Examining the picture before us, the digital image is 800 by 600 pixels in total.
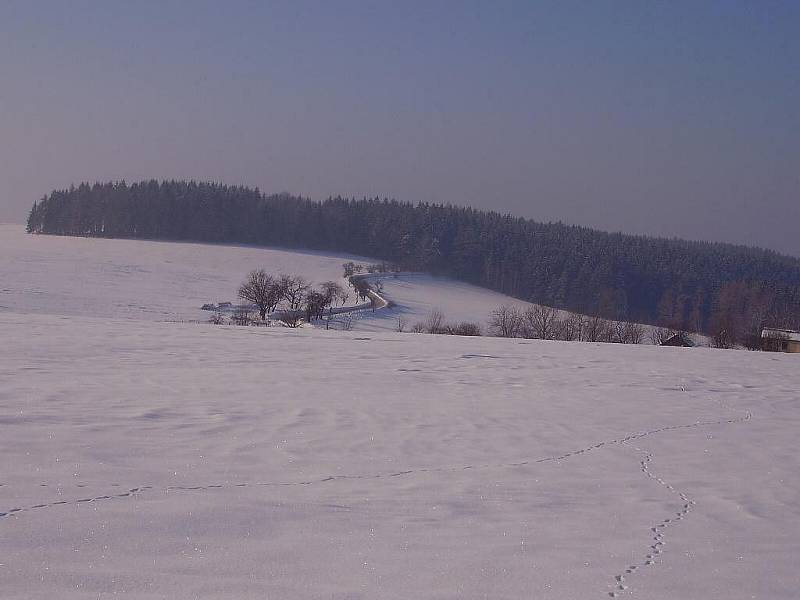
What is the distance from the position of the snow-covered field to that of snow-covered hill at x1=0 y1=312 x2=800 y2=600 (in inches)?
1.0

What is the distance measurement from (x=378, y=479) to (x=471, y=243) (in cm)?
10549

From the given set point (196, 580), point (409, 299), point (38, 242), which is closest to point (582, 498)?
point (196, 580)

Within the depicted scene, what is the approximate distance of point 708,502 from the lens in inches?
254

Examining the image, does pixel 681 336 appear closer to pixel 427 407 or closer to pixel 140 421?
pixel 427 407

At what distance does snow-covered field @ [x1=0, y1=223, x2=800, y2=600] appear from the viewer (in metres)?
4.35

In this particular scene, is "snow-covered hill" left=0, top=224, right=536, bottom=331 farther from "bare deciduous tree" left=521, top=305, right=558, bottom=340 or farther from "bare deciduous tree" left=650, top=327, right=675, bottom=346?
"bare deciduous tree" left=650, top=327, right=675, bottom=346

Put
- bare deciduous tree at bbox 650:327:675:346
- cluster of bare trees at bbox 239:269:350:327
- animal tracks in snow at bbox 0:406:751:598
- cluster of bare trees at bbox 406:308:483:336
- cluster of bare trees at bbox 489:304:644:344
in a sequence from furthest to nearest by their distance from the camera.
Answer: bare deciduous tree at bbox 650:327:675:346
cluster of bare trees at bbox 239:269:350:327
cluster of bare trees at bbox 489:304:644:344
cluster of bare trees at bbox 406:308:483:336
animal tracks in snow at bbox 0:406:751:598

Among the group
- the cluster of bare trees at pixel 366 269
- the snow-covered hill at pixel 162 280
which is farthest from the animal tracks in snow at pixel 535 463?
the cluster of bare trees at pixel 366 269

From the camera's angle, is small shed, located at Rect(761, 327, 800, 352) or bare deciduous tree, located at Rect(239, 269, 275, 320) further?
bare deciduous tree, located at Rect(239, 269, 275, 320)

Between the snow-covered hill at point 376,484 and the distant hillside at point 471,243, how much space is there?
65485mm

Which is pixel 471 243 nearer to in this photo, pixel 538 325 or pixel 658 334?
pixel 538 325

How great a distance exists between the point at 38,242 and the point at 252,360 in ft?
320

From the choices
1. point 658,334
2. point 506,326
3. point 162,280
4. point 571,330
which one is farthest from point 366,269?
point 571,330

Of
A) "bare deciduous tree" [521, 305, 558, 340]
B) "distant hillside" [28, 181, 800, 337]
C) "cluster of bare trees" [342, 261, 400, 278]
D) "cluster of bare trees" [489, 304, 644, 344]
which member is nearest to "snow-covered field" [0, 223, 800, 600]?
"cluster of bare trees" [489, 304, 644, 344]
